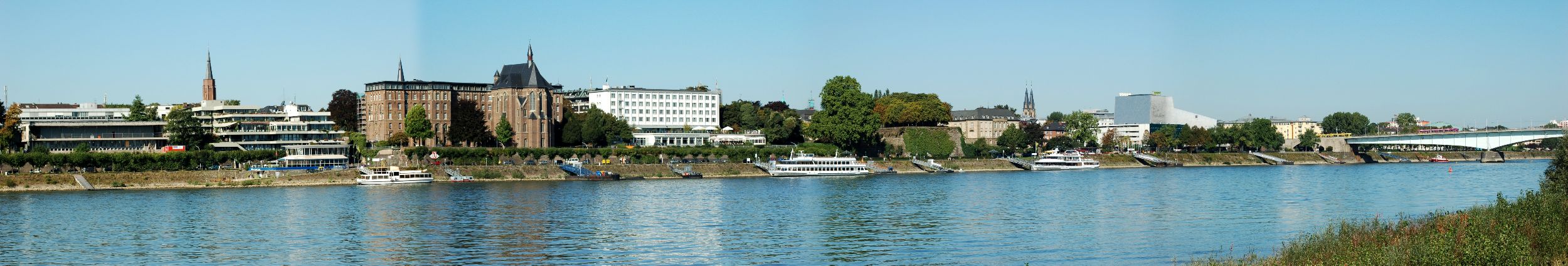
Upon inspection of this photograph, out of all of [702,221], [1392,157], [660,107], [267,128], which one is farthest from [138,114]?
[1392,157]

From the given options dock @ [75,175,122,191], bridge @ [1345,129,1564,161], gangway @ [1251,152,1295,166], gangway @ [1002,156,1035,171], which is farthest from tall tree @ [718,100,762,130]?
dock @ [75,175,122,191]

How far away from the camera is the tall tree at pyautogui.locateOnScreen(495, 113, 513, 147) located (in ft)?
348

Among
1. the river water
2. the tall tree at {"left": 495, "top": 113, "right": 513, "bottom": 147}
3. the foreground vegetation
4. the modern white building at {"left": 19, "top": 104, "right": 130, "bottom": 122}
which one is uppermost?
the modern white building at {"left": 19, "top": 104, "right": 130, "bottom": 122}

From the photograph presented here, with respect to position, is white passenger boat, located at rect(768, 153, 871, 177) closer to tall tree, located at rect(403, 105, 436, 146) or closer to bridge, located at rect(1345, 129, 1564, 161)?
tall tree, located at rect(403, 105, 436, 146)

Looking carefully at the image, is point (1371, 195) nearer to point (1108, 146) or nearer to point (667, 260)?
point (667, 260)

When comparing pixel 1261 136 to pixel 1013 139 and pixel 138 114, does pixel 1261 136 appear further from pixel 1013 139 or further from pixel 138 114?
pixel 138 114

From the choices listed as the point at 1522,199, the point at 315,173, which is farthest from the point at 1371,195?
the point at 315,173

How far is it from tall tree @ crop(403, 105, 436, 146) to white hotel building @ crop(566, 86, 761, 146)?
104ft

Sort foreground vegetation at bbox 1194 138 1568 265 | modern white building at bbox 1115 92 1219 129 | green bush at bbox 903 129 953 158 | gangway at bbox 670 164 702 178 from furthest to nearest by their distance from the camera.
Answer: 1. modern white building at bbox 1115 92 1219 129
2. green bush at bbox 903 129 953 158
3. gangway at bbox 670 164 702 178
4. foreground vegetation at bbox 1194 138 1568 265

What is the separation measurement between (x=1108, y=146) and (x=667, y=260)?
128m

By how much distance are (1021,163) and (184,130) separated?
68931 millimetres

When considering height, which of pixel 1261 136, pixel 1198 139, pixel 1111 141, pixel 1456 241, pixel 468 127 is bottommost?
pixel 1456 241

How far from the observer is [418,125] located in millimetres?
104688

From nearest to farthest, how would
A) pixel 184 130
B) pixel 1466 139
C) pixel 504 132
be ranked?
pixel 184 130
pixel 504 132
pixel 1466 139
